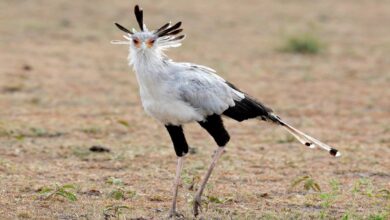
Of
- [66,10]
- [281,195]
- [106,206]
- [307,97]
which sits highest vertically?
[66,10]

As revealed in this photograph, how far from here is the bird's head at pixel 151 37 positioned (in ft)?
18.6

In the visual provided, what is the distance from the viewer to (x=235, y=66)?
45.4 feet

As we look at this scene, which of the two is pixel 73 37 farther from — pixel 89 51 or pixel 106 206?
pixel 106 206

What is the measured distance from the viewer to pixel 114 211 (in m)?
5.88

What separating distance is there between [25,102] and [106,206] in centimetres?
477

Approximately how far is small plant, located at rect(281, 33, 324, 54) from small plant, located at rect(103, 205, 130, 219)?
31.4 ft

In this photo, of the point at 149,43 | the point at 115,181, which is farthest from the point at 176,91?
the point at 115,181

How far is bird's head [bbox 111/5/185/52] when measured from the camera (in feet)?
18.6

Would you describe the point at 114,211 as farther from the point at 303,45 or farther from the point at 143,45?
the point at 303,45

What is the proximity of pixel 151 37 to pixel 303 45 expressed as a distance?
9.70m

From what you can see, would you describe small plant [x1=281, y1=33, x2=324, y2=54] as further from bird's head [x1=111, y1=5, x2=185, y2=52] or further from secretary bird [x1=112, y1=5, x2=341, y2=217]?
bird's head [x1=111, y1=5, x2=185, y2=52]

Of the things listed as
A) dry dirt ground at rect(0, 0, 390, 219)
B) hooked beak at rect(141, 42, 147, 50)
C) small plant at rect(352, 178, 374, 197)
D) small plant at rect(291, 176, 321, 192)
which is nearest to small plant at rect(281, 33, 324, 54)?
dry dirt ground at rect(0, 0, 390, 219)

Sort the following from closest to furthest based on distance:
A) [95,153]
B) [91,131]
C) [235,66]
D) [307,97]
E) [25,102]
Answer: [95,153] < [91,131] < [25,102] < [307,97] < [235,66]

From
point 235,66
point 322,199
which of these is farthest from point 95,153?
point 235,66
